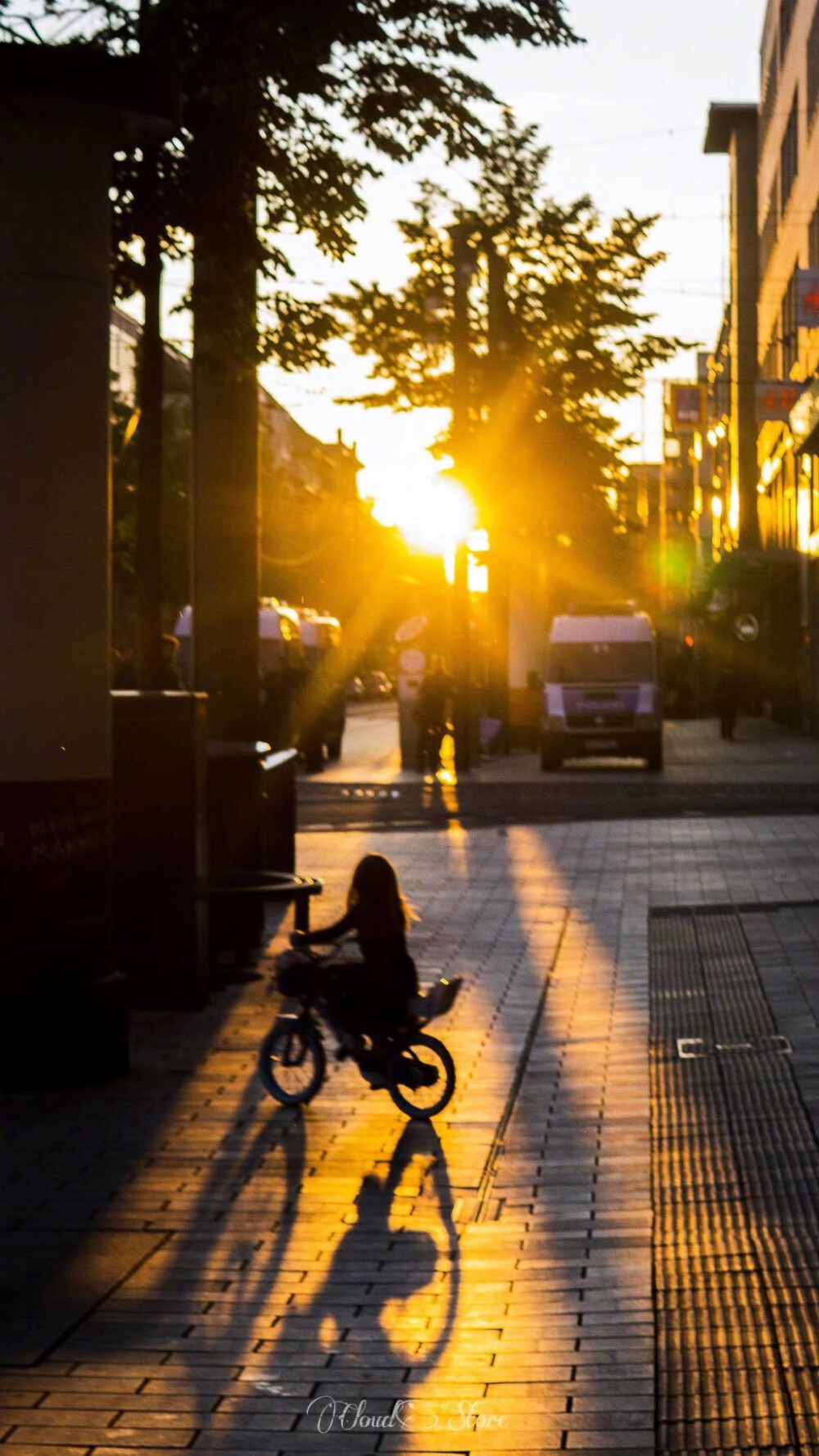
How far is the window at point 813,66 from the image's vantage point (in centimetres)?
4450

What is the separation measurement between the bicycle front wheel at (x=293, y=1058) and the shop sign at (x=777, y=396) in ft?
122

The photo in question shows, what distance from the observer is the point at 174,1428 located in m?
4.97

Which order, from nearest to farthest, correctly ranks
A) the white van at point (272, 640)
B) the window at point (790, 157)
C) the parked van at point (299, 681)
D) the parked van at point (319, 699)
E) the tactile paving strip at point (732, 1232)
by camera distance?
1. the tactile paving strip at point (732, 1232)
2. the parked van at point (299, 681)
3. the parked van at point (319, 699)
4. the white van at point (272, 640)
5. the window at point (790, 157)

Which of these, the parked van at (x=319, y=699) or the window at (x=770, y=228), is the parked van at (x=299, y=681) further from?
the window at (x=770, y=228)

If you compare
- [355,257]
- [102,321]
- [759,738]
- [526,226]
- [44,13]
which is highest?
[526,226]

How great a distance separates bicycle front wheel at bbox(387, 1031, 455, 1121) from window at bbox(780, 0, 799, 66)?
45.8m

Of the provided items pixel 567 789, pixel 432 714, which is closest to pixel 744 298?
pixel 432 714

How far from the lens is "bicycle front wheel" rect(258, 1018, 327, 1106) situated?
873cm

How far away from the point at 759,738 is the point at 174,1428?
42215 millimetres

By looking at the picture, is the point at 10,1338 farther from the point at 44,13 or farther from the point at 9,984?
the point at 44,13

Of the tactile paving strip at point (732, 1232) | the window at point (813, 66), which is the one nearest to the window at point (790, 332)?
the window at point (813, 66)

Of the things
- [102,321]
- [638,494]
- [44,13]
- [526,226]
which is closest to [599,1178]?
[102,321]

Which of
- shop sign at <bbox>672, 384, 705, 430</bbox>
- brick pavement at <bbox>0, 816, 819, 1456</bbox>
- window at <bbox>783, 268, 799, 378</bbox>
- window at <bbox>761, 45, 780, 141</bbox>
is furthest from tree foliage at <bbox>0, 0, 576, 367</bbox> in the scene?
shop sign at <bbox>672, 384, 705, 430</bbox>

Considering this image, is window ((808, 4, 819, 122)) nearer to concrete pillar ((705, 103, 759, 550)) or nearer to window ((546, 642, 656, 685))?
window ((546, 642, 656, 685))
